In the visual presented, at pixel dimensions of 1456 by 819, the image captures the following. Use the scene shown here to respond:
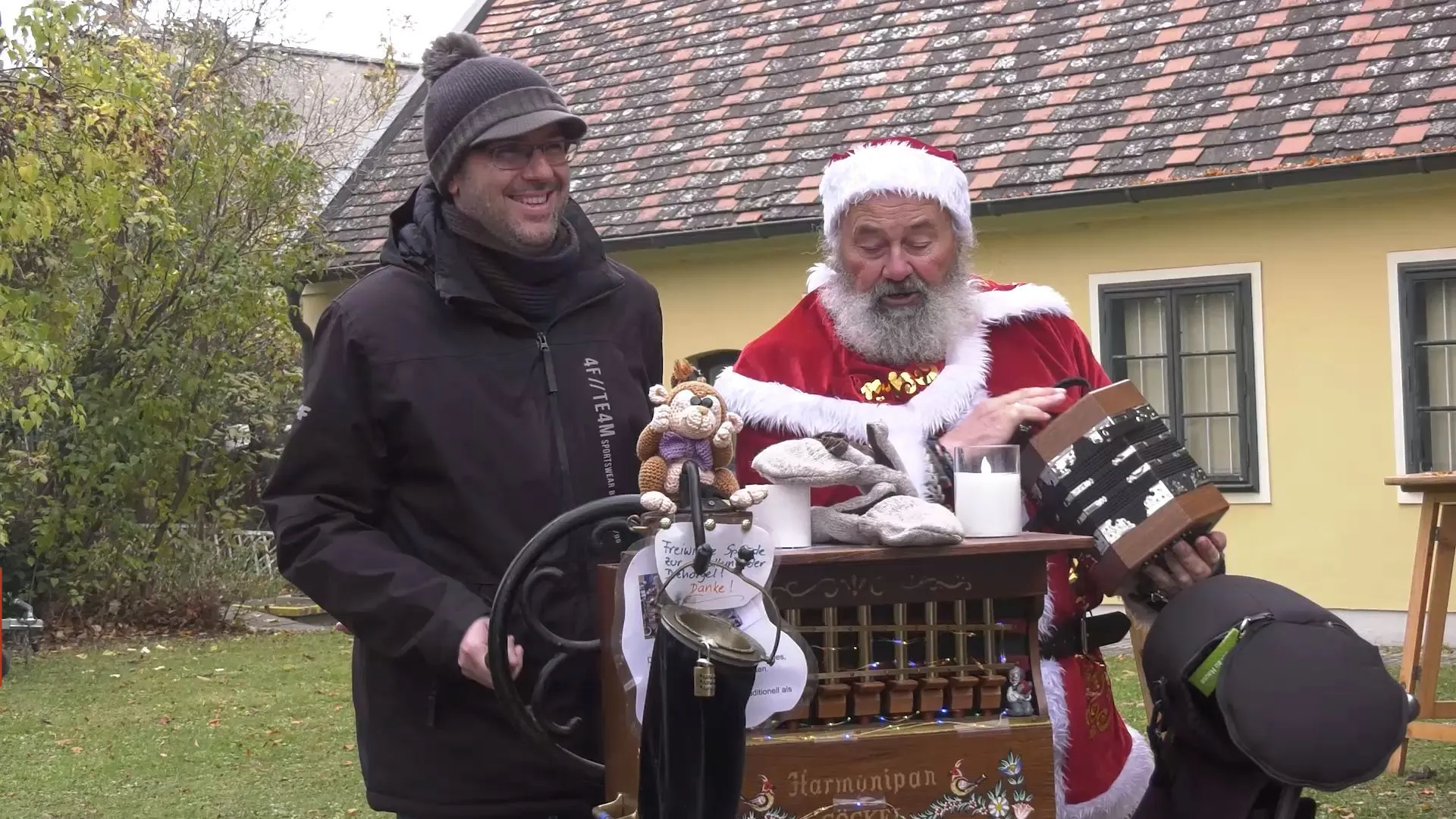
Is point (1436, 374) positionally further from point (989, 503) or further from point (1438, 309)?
point (989, 503)

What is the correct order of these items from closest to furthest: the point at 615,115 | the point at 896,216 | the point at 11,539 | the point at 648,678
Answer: the point at 648,678 < the point at 896,216 < the point at 11,539 < the point at 615,115

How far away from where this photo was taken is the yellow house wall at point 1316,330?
10.6 m

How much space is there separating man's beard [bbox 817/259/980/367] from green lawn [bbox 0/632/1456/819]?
12.2ft

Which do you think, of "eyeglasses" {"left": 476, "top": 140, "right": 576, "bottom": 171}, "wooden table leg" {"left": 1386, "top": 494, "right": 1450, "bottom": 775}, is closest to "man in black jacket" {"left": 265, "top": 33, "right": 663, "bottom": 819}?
→ "eyeglasses" {"left": 476, "top": 140, "right": 576, "bottom": 171}

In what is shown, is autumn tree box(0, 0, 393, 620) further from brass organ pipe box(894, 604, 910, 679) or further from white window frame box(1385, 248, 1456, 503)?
brass organ pipe box(894, 604, 910, 679)

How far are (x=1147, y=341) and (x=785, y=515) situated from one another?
31.3ft

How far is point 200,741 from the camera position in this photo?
332 inches

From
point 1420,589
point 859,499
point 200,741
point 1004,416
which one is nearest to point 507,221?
point 859,499

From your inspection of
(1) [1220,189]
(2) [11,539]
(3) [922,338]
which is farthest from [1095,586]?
(2) [11,539]

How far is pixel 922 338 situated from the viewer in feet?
11.0

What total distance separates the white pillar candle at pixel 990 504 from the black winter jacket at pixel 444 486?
0.56m

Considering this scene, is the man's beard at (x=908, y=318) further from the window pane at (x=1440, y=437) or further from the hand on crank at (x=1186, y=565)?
the window pane at (x=1440, y=437)

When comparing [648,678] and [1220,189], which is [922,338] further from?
[1220,189]

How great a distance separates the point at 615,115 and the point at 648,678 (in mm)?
12422
